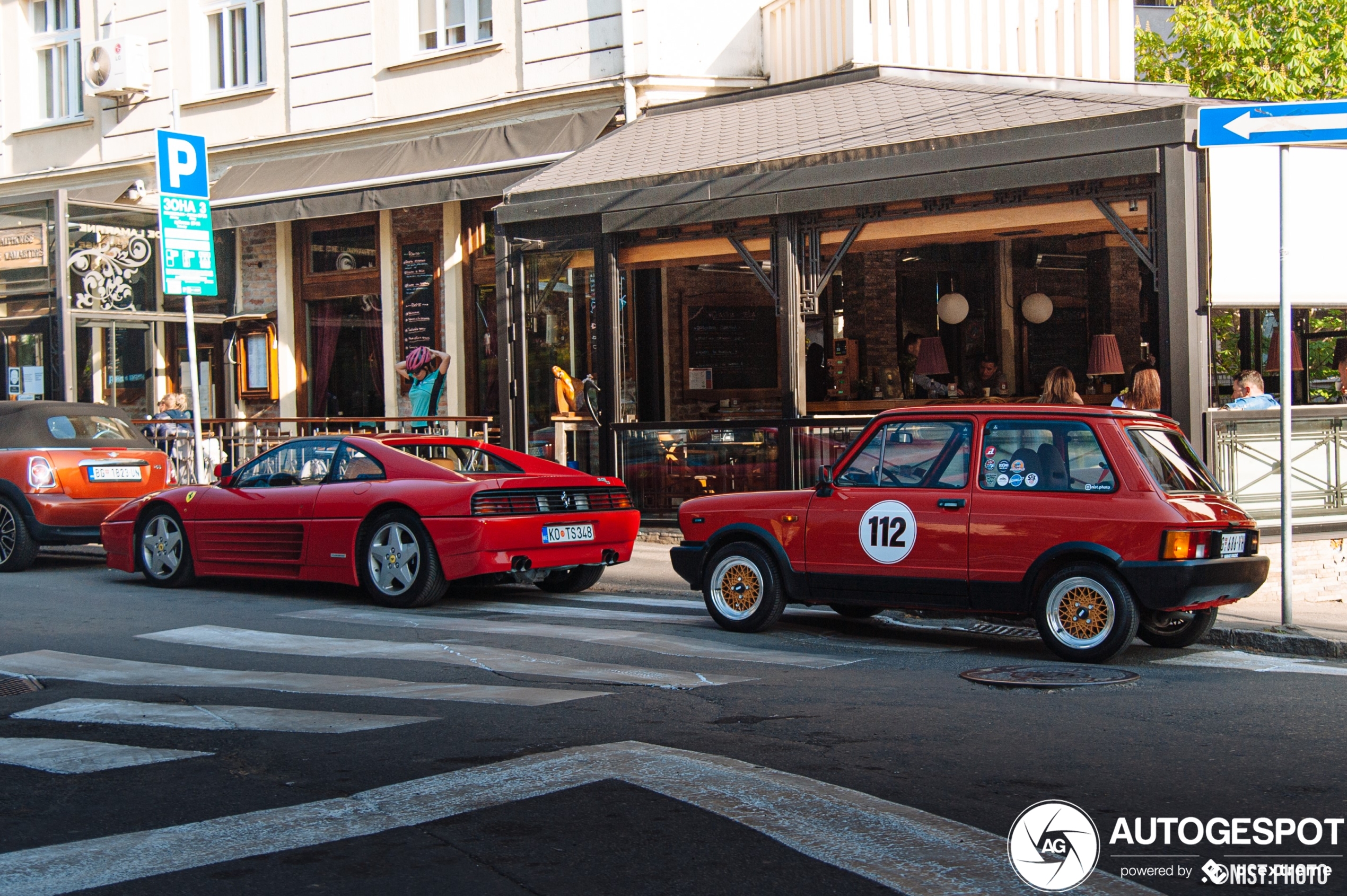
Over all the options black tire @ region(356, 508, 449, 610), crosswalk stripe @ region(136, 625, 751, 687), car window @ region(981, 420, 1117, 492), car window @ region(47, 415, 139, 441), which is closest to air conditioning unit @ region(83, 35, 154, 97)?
car window @ region(47, 415, 139, 441)

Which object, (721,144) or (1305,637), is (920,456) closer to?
(1305,637)

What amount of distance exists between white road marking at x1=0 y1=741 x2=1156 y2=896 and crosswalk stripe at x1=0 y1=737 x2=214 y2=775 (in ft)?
3.45

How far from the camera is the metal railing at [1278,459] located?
11.6m

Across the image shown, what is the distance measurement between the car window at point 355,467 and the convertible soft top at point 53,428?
4.39m

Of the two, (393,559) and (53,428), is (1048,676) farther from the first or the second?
(53,428)

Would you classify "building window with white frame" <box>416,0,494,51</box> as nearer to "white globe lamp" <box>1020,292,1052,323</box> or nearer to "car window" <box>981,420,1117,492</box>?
"white globe lamp" <box>1020,292,1052,323</box>

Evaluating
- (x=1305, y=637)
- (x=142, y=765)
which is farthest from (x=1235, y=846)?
(x=1305, y=637)

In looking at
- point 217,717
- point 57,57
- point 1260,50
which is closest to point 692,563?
point 217,717

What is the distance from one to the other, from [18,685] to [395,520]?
3.34 meters

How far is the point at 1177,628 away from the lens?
8477 millimetres

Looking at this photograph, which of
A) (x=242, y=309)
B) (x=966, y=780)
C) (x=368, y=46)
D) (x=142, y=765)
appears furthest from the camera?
(x=242, y=309)

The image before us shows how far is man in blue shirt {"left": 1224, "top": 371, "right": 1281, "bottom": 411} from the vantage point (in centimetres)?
1198

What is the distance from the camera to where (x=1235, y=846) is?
4.25 meters

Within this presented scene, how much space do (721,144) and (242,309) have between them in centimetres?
977
